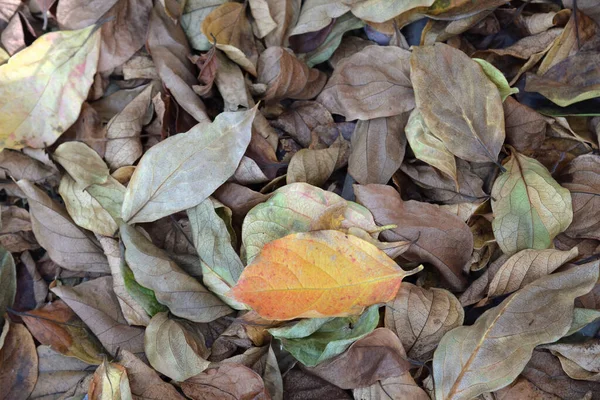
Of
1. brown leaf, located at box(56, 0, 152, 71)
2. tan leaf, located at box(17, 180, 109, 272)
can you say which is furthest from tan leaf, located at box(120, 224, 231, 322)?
brown leaf, located at box(56, 0, 152, 71)

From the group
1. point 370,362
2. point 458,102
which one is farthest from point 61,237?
point 458,102

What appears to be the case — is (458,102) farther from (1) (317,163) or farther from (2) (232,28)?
(2) (232,28)

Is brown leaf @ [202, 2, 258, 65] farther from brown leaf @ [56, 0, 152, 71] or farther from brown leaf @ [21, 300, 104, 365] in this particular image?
brown leaf @ [21, 300, 104, 365]

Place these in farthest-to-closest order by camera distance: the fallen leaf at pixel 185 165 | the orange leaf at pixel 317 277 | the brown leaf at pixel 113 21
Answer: the brown leaf at pixel 113 21
the fallen leaf at pixel 185 165
the orange leaf at pixel 317 277

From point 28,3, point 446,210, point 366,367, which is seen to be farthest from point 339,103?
point 28,3

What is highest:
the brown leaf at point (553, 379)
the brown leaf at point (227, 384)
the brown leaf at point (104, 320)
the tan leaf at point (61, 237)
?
the tan leaf at point (61, 237)

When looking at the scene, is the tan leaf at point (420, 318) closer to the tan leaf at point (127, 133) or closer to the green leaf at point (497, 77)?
the green leaf at point (497, 77)

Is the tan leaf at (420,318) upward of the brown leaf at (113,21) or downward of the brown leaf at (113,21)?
downward

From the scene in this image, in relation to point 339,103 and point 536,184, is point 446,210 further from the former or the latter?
point 339,103

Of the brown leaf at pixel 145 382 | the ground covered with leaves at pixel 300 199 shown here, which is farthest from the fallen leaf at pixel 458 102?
the brown leaf at pixel 145 382
